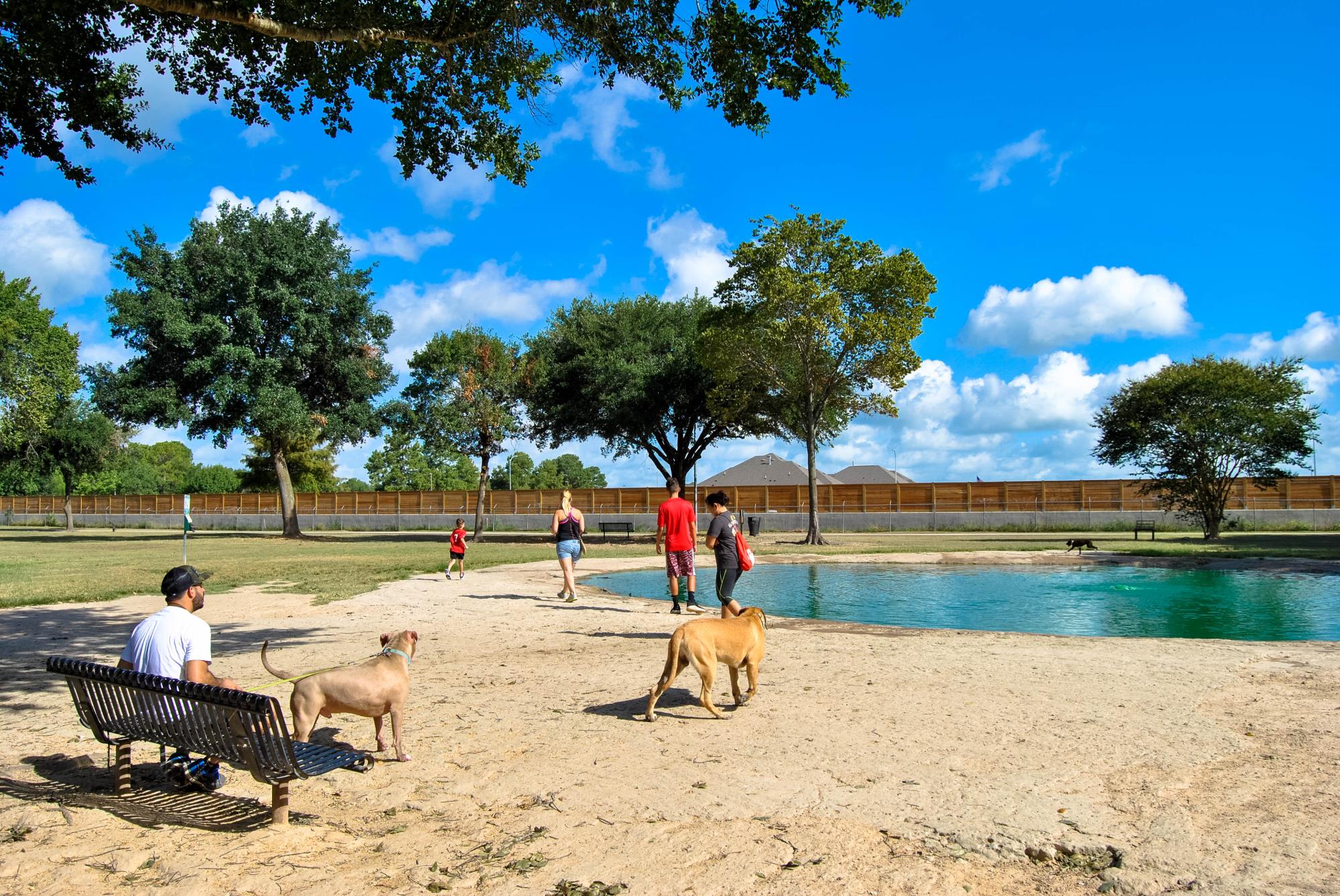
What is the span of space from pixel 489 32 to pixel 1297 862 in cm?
906

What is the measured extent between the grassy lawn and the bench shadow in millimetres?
9306

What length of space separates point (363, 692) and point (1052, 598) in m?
13.9

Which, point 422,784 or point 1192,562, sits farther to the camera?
point 1192,562

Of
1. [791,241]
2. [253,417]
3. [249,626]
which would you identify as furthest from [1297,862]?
[253,417]

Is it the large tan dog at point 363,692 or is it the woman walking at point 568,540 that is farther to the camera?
the woman walking at point 568,540

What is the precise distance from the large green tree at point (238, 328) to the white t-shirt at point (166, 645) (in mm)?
33356

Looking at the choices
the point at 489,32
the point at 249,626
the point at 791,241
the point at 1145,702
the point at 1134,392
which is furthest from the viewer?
the point at 1134,392

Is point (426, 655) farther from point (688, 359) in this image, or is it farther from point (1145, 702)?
point (688, 359)

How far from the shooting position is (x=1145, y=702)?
6.74 meters

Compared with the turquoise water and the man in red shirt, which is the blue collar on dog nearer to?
the man in red shirt

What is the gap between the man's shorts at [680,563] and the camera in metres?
11.7

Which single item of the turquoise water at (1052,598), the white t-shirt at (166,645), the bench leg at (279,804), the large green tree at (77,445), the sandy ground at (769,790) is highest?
the large green tree at (77,445)

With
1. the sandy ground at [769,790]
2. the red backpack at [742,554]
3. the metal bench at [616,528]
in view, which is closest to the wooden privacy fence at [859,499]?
the metal bench at [616,528]

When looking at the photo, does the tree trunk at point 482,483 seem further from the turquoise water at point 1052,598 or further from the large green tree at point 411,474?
the large green tree at point 411,474
